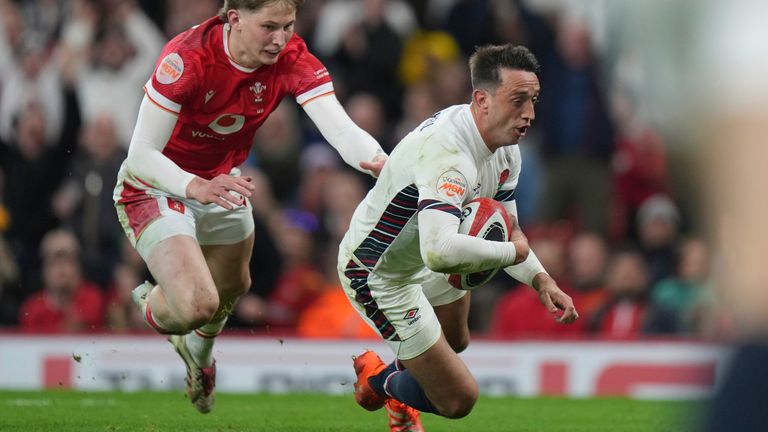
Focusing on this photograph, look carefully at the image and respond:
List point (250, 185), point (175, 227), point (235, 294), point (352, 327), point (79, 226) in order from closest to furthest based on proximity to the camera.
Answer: point (250, 185)
point (175, 227)
point (235, 294)
point (352, 327)
point (79, 226)

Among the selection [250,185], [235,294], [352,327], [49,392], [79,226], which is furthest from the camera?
[79,226]

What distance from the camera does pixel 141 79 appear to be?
13.2 metres

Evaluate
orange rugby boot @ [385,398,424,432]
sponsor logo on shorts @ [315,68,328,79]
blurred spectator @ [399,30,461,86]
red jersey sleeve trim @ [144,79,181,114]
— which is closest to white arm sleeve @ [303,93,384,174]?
sponsor logo on shorts @ [315,68,328,79]

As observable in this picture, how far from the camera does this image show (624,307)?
1169 cm

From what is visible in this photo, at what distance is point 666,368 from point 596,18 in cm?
434

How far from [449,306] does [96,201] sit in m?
6.80

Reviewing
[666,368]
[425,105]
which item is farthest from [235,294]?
[425,105]

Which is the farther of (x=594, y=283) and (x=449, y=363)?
(x=594, y=283)

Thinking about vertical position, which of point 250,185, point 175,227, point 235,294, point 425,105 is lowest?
point 425,105

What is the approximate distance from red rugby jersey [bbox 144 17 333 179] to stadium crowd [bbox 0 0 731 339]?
15.7 ft

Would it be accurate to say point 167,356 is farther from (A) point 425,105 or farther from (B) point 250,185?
(B) point 250,185

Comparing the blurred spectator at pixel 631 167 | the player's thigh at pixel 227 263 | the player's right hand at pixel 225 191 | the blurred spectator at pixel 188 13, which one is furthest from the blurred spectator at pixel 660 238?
the player's right hand at pixel 225 191

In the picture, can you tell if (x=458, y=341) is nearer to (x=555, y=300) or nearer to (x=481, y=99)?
(x=555, y=300)

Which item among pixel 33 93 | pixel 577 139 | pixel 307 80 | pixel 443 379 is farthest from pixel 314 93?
pixel 33 93
